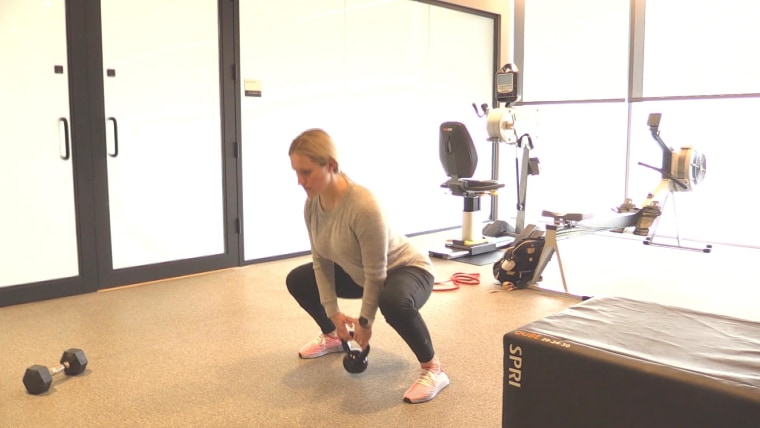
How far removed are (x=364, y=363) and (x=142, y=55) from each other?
9.12 ft

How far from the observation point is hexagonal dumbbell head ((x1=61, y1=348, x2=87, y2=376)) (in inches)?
106

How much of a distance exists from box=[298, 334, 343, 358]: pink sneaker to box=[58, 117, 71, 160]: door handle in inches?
83.8

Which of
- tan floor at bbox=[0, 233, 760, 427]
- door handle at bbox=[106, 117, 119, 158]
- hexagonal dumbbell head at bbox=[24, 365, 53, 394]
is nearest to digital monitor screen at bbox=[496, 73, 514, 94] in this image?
tan floor at bbox=[0, 233, 760, 427]

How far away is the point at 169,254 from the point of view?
455 cm

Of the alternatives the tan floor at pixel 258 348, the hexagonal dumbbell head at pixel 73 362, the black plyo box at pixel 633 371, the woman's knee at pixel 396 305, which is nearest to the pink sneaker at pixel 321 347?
the tan floor at pixel 258 348

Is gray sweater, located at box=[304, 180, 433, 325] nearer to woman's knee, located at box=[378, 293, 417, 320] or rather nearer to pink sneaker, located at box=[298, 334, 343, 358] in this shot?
woman's knee, located at box=[378, 293, 417, 320]

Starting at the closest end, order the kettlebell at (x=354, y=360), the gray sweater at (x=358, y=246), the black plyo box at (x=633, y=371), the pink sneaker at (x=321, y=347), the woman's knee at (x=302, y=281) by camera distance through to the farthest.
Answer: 1. the black plyo box at (x=633, y=371)
2. the gray sweater at (x=358, y=246)
3. the kettlebell at (x=354, y=360)
4. the woman's knee at (x=302, y=281)
5. the pink sneaker at (x=321, y=347)

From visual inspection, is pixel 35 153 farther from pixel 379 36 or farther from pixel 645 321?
pixel 645 321

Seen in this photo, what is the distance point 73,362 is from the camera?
2699 millimetres

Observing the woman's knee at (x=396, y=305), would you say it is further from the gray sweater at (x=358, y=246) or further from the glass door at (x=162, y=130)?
the glass door at (x=162, y=130)

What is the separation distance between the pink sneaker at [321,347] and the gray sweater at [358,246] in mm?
475

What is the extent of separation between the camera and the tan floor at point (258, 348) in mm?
2381

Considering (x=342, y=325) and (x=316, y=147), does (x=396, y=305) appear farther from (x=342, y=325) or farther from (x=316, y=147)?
(x=316, y=147)

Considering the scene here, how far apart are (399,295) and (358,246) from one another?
0.25 metres
